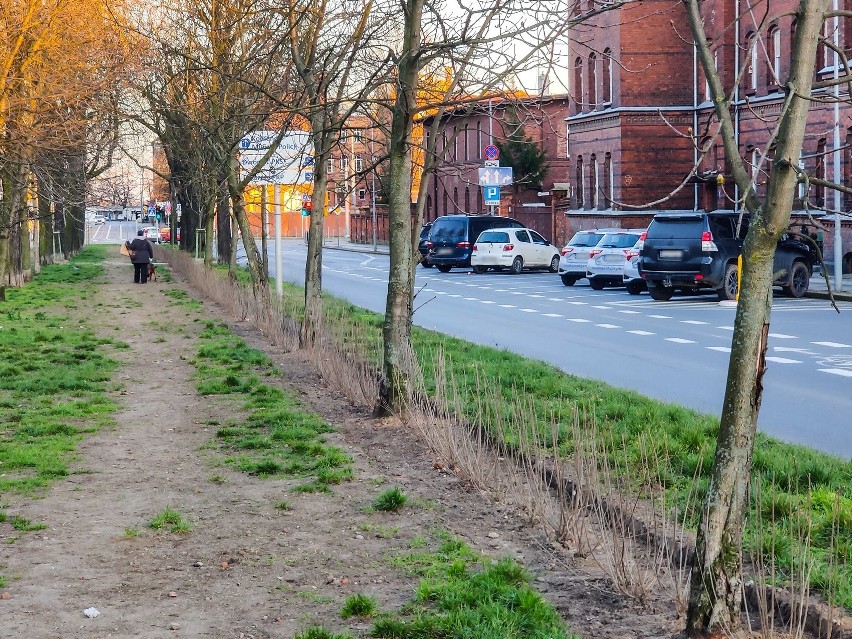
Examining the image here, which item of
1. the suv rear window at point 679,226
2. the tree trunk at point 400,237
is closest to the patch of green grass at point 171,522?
the tree trunk at point 400,237

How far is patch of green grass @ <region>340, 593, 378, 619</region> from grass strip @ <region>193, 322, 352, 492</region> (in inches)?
103

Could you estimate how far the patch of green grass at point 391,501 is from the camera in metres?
7.39

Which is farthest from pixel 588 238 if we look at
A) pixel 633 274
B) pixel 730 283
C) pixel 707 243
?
pixel 707 243

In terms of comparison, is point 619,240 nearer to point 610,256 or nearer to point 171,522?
point 610,256

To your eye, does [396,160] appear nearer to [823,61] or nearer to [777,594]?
[777,594]

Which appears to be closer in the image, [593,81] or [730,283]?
[730,283]

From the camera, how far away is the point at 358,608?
5.40 meters

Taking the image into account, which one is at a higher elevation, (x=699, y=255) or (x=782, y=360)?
(x=699, y=255)

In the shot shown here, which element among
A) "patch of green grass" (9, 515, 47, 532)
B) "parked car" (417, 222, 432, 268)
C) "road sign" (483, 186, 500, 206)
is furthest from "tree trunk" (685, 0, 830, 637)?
"parked car" (417, 222, 432, 268)

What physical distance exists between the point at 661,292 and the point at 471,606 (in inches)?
945

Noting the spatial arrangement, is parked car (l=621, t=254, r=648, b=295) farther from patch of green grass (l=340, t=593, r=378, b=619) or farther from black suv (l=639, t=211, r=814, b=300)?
patch of green grass (l=340, t=593, r=378, b=619)

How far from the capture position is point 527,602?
5.32 meters

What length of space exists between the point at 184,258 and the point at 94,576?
35.5 m

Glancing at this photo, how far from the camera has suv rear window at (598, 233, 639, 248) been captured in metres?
33.3
